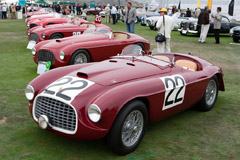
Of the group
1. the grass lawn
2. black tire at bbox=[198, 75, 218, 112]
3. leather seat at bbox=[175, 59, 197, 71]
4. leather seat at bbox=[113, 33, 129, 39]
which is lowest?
the grass lawn

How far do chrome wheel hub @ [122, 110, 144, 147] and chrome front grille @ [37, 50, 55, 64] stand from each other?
4304 mm

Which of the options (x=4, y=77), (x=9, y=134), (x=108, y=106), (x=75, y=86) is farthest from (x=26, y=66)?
(x=108, y=106)

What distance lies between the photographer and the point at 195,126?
4.58m

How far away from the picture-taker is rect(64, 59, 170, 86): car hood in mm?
3850

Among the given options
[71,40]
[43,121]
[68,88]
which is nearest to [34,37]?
[71,40]

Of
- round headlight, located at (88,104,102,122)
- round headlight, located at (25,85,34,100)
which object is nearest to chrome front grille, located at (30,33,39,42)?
Result: round headlight, located at (25,85,34,100)

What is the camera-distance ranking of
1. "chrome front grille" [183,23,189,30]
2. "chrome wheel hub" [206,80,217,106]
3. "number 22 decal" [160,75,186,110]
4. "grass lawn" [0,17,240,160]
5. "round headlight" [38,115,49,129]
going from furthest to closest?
"chrome front grille" [183,23,189,30] < "chrome wheel hub" [206,80,217,106] < "number 22 decal" [160,75,186,110] < "grass lawn" [0,17,240,160] < "round headlight" [38,115,49,129]

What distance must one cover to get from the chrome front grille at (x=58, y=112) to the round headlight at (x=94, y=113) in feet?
0.67

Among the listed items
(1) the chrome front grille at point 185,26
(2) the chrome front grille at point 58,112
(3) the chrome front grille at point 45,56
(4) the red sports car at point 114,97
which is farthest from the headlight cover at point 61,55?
(1) the chrome front grille at point 185,26

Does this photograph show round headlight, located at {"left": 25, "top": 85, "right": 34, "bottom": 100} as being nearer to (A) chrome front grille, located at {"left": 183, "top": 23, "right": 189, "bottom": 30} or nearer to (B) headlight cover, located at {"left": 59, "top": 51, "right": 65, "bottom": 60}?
(B) headlight cover, located at {"left": 59, "top": 51, "right": 65, "bottom": 60}

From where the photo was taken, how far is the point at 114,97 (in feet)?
11.0

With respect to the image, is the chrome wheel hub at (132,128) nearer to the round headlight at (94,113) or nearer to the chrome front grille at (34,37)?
the round headlight at (94,113)

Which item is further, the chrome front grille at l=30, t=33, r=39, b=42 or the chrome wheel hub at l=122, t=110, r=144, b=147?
the chrome front grille at l=30, t=33, r=39, b=42

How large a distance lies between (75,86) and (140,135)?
3.47ft
